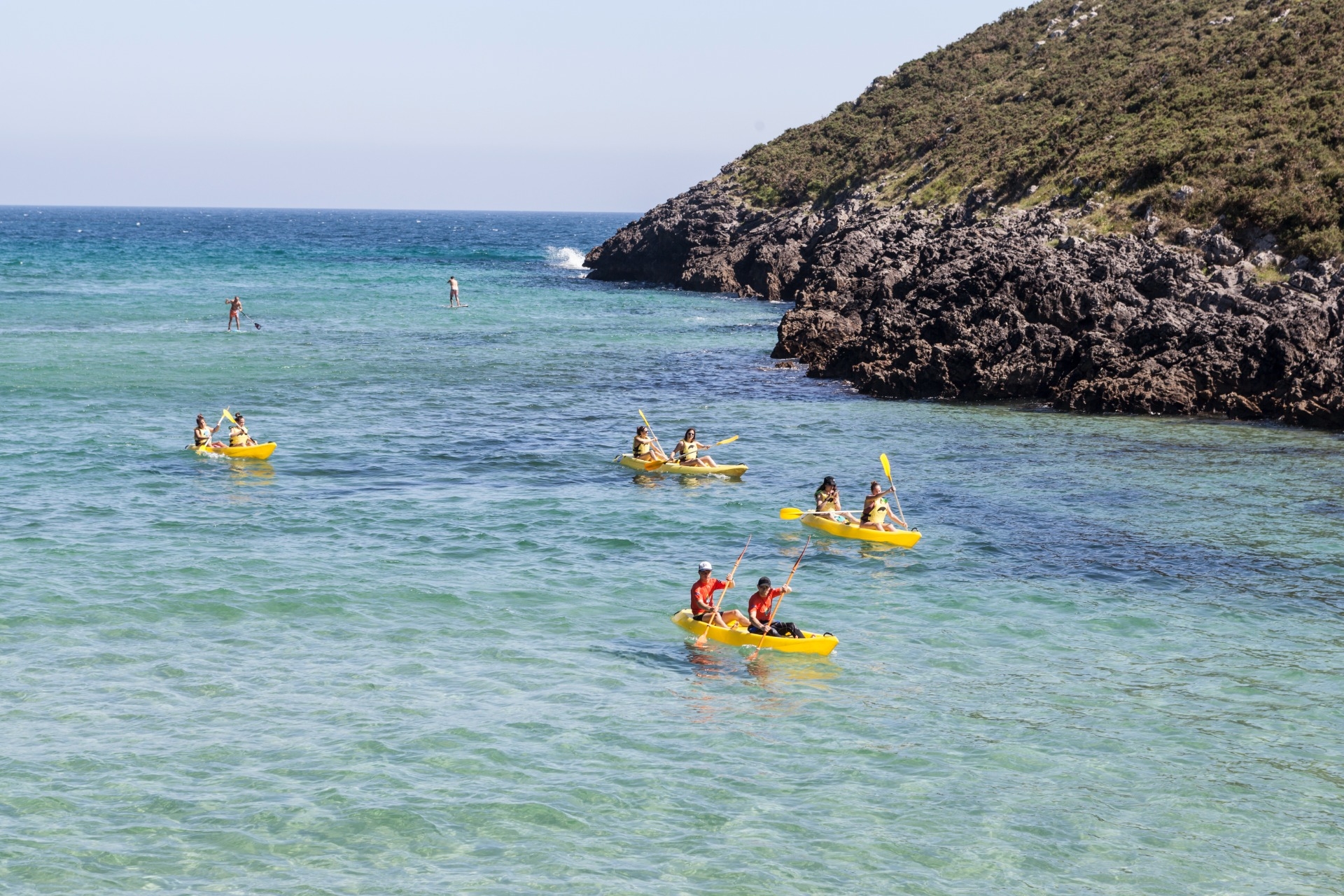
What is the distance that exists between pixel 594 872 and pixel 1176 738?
7937 millimetres

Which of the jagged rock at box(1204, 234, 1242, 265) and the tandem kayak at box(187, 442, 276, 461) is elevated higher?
the jagged rock at box(1204, 234, 1242, 265)

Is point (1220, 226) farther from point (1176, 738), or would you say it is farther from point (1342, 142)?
point (1176, 738)

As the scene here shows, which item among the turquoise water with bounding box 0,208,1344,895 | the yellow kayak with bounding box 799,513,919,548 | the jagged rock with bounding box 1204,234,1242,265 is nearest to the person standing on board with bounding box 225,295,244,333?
the turquoise water with bounding box 0,208,1344,895

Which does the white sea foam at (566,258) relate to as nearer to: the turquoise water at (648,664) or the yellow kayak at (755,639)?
the turquoise water at (648,664)

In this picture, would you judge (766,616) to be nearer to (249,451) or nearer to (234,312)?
(249,451)

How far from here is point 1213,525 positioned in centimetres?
2544

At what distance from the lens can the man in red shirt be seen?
18969 millimetres

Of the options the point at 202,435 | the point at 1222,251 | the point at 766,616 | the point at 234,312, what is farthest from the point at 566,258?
the point at 766,616

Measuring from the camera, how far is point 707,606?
750 inches

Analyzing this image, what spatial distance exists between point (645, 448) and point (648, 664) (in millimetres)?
13476

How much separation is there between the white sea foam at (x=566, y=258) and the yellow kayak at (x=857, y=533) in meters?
91.1

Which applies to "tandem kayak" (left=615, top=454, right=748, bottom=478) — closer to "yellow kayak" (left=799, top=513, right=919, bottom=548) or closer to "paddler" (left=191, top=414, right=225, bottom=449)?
"yellow kayak" (left=799, top=513, right=919, bottom=548)

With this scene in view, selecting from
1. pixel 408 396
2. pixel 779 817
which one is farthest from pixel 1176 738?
pixel 408 396

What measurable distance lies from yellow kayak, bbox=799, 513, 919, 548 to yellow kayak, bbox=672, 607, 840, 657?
19.3 feet
